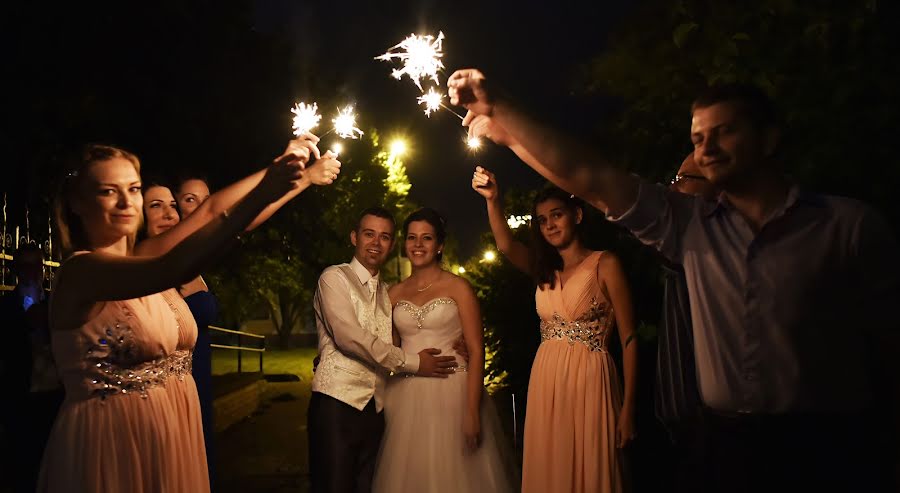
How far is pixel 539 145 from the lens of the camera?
260 centimetres

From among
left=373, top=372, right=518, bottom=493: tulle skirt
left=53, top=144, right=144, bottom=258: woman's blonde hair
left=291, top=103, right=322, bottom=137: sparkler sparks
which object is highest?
left=291, top=103, right=322, bottom=137: sparkler sparks

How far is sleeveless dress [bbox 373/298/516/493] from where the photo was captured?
5.74 metres

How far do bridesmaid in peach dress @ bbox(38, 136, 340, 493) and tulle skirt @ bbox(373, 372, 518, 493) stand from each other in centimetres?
236

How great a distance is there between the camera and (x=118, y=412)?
3307 millimetres

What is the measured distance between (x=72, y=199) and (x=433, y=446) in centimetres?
342

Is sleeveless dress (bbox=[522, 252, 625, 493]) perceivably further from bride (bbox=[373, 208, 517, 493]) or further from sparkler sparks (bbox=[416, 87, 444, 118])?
sparkler sparks (bbox=[416, 87, 444, 118])

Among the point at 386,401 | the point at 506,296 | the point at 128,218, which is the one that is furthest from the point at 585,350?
the point at 506,296

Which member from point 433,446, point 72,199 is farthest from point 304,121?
point 433,446

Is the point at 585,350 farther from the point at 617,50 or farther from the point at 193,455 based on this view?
the point at 617,50

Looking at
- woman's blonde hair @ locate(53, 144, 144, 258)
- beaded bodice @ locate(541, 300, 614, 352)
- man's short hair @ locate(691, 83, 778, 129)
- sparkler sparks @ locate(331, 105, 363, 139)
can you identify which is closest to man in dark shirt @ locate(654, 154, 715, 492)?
man's short hair @ locate(691, 83, 778, 129)

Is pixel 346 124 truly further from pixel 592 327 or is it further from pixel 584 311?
pixel 592 327

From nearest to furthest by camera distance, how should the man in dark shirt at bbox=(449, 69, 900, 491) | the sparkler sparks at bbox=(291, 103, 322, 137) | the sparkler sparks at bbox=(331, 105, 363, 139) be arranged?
the man in dark shirt at bbox=(449, 69, 900, 491) → the sparkler sparks at bbox=(291, 103, 322, 137) → the sparkler sparks at bbox=(331, 105, 363, 139)

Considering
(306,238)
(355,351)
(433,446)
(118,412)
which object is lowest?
(433,446)

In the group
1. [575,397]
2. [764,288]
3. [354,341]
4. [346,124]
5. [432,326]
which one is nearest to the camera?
[764,288]
